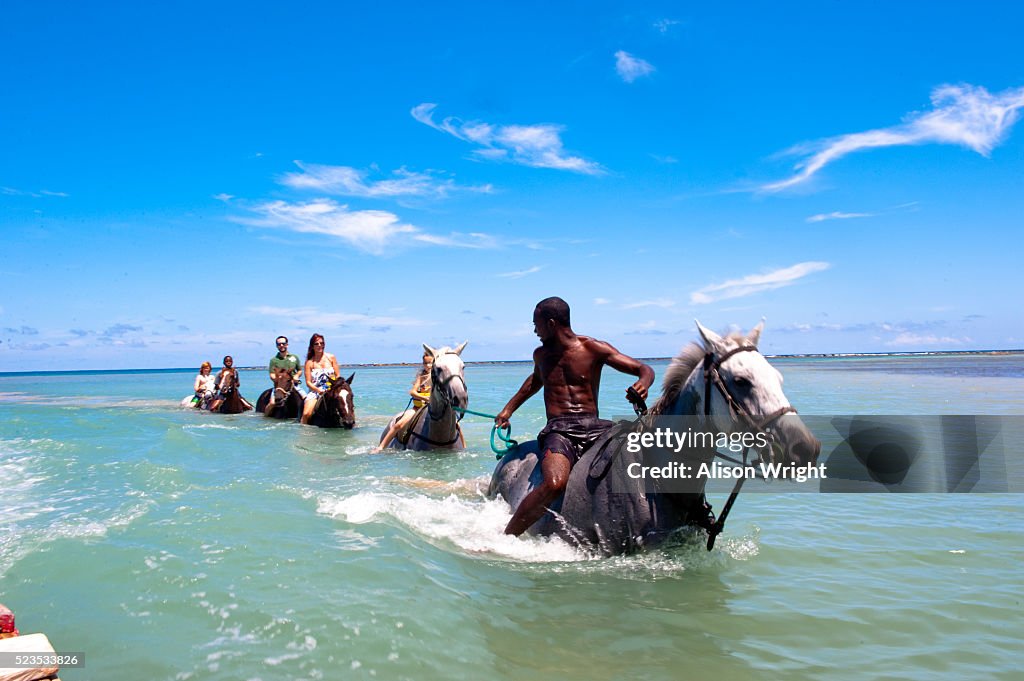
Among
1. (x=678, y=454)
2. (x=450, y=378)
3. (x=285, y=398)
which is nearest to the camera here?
(x=678, y=454)

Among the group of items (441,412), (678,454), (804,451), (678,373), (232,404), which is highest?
(678,373)

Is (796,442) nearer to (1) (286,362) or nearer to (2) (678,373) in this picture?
(2) (678,373)

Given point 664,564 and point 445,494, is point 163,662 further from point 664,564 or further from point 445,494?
point 445,494

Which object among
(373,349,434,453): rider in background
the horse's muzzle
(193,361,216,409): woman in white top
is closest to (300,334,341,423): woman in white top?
(373,349,434,453): rider in background

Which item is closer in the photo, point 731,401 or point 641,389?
point 731,401

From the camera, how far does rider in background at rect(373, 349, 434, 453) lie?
12.2 meters

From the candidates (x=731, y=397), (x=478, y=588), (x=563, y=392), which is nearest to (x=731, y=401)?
(x=731, y=397)

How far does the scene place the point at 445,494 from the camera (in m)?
7.92

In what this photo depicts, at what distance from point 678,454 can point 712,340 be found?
916 mm

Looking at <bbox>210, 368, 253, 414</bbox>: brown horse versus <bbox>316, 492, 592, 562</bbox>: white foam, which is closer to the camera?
<bbox>316, 492, 592, 562</bbox>: white foam

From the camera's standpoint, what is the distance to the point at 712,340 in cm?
443

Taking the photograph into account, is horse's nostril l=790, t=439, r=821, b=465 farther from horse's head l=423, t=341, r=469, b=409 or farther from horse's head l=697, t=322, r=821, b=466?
horse's head l=423, t=341, r=469, b=409

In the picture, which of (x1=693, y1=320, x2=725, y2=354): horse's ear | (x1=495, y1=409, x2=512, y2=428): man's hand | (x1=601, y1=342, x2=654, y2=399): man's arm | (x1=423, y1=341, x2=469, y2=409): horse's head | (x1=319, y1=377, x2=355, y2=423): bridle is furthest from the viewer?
(x1=319, y1=377, x2=355, y2=423): bridle

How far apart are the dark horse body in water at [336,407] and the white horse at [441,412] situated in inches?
160
